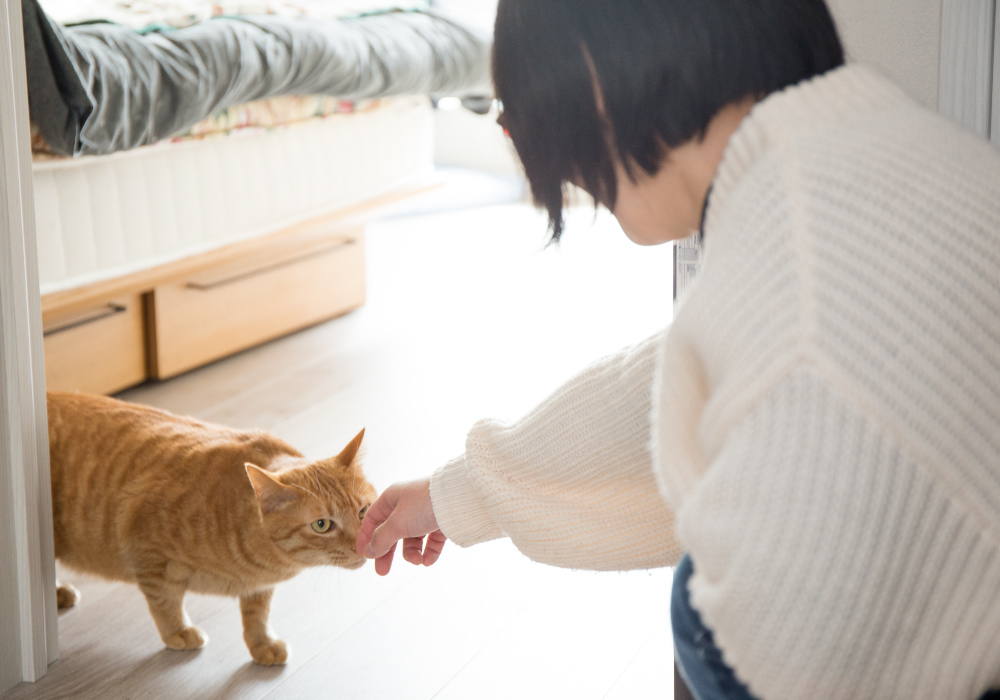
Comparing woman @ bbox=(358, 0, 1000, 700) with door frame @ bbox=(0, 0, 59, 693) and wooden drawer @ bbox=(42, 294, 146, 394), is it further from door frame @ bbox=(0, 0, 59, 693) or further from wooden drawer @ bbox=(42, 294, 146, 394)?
wooden drawer @ bbox=(42, 294, 146, 394)

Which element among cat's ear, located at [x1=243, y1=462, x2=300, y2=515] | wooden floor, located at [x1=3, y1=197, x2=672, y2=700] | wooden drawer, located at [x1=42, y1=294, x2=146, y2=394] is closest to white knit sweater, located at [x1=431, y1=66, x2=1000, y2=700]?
wooden floor, located at [x1=3, y1=197, x2=672, y2=700]

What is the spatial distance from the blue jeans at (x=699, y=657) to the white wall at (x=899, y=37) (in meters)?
0.54

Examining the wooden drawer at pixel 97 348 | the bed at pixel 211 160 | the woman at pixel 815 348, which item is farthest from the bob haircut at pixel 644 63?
A: the wooden drawer at pixel 97 348

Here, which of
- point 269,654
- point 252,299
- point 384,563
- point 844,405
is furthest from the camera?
point 252,299

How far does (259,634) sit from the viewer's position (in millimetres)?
1180

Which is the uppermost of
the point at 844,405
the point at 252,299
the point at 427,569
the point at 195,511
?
the point at 844,405

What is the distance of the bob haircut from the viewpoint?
1.88ft

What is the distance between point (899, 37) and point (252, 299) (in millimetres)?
1686

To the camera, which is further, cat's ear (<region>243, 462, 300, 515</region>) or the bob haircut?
cat's ear (<region>243, 462, 300, 515</region>)

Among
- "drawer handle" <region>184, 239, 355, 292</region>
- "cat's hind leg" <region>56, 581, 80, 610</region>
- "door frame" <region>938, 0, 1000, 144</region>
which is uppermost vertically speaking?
"door frame" <region>938, 0, 1000, 144</region>

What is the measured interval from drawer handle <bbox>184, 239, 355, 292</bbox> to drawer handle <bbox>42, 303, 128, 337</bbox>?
0.61 feet

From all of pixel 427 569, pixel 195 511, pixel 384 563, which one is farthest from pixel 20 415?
pixel 427 569

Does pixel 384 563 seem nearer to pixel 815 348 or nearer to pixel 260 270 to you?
pixel 815 348

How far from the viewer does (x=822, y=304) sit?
1.55 feet
